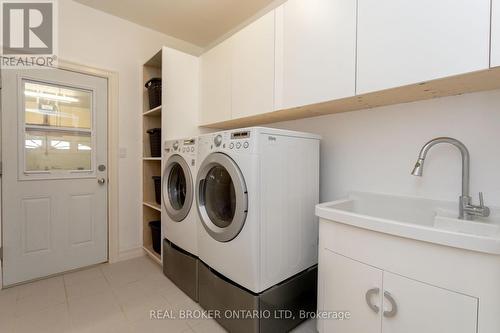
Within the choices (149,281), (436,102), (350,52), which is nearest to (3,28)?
(149,281)

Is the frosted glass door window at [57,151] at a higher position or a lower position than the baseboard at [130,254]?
higher

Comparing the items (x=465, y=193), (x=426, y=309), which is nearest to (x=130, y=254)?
(x=426, y=309)

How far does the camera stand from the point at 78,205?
7.27ft

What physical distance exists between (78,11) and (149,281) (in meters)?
2.64

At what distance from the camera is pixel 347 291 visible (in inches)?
46.0

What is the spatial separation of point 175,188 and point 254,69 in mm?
1242

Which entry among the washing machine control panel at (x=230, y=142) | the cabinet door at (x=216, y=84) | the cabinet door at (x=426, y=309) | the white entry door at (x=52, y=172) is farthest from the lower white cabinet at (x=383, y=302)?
the white entry door at (x=52, y=172)

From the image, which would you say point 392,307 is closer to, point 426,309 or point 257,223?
point 426,309

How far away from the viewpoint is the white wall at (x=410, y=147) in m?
1.15

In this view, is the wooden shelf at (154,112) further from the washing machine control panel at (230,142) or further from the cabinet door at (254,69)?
the washing machine control panel at (230,142)

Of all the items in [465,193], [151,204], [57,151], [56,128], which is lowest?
[151,204]

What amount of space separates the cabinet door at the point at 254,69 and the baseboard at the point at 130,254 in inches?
74.1

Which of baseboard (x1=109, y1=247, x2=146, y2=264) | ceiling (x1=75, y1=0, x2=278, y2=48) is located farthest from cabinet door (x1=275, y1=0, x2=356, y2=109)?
baseboard (x1=109, y1=247, x2=146, y2=264)

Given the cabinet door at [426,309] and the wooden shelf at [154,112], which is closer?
the cabinet door at [426,309]
